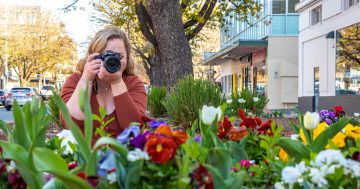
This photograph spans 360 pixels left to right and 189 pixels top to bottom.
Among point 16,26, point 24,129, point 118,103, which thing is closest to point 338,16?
point 118,103

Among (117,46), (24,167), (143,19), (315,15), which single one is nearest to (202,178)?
(24,167)

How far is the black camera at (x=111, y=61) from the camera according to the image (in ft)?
10.4

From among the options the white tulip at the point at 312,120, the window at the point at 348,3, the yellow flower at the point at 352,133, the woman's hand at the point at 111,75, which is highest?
the window at the point at 348,3

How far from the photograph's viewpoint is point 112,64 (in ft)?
10.6

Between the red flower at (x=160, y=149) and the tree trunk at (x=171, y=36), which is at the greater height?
the tree trunk at (x=171, y=36)

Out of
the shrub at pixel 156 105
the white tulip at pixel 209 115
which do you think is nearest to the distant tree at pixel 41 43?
the shrub at pixel 156 105

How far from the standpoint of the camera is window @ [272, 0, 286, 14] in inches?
1203

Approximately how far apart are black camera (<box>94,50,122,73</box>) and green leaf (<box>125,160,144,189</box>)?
1.81 meters

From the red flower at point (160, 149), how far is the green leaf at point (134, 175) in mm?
44

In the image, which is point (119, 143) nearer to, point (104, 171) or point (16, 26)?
point (104, 171)

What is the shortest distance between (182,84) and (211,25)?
16.6m

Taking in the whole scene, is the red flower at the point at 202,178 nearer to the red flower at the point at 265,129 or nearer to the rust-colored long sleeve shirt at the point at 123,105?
the red flower at the point at 265,129

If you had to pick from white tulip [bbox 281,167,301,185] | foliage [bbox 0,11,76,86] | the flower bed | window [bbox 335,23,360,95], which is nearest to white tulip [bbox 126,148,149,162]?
the flower bed

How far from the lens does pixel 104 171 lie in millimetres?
1459
